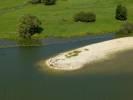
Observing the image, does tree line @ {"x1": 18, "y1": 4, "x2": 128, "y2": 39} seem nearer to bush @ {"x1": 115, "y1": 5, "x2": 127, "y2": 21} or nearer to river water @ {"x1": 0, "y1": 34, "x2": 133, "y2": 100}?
bush @ {"x1": 115, "y1": 5, "x2": 127, "y2": 21}

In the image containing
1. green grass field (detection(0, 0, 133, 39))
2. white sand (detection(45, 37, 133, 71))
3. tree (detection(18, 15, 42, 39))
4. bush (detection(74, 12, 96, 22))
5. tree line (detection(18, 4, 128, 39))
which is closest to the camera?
white sand (detection(45, 37, 133, 71))

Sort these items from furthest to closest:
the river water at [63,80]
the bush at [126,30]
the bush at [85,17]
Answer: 1. the bush at [85,17]
2. the bush at [126,30]
3. the river water at [63,80]

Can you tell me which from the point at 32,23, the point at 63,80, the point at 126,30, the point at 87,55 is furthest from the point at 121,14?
the point at 63,80

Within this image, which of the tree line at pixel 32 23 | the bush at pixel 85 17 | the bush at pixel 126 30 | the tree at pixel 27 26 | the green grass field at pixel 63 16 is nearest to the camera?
the tree at pixel 27 26

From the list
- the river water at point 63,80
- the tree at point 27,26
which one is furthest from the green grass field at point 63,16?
the river water at point 63,80

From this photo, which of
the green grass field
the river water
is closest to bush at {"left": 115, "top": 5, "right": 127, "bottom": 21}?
the green grass field

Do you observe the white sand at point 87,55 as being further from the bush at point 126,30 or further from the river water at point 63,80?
the bush at point 126,30
